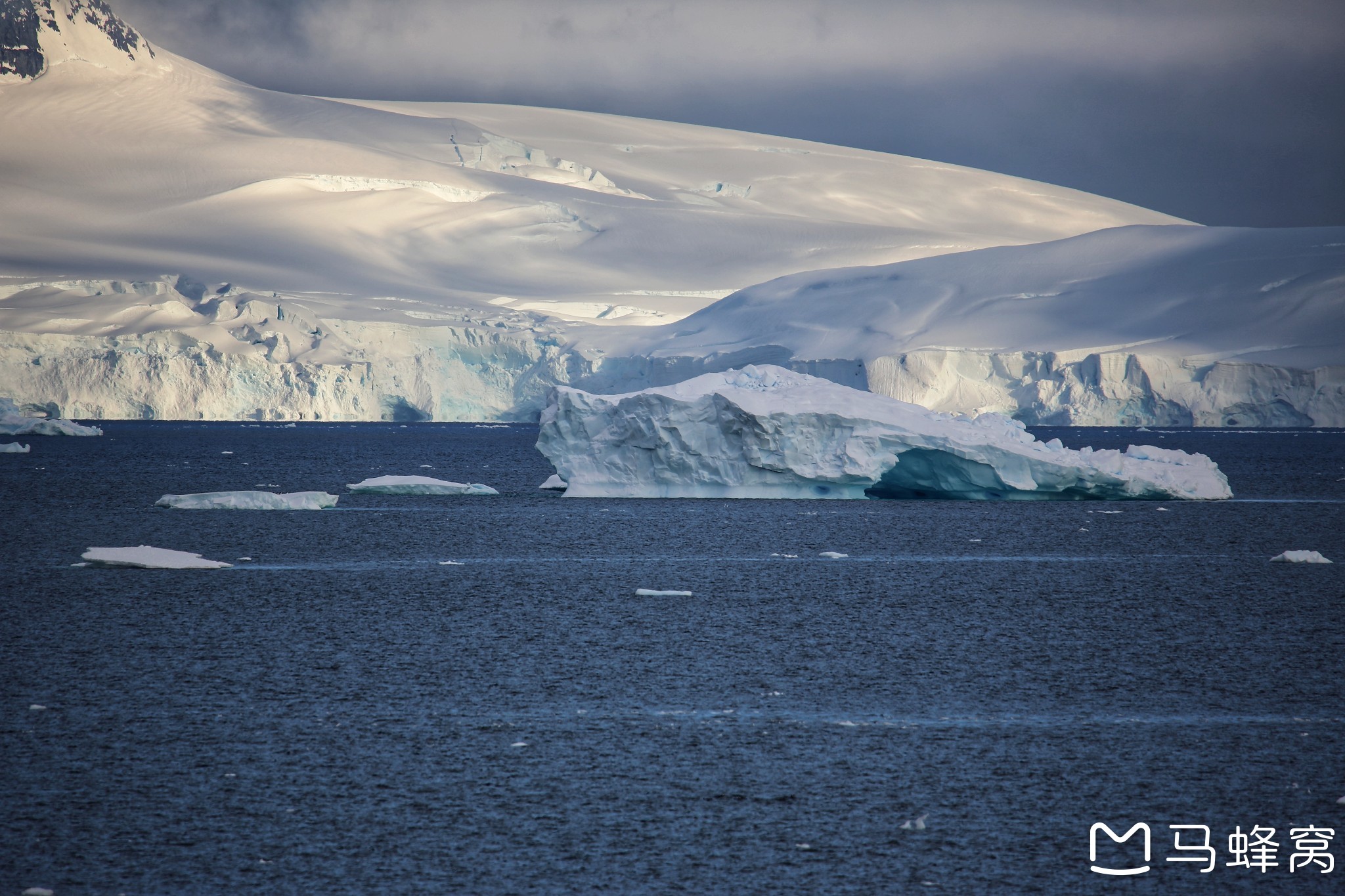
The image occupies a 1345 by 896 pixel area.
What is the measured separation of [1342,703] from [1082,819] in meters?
2.20

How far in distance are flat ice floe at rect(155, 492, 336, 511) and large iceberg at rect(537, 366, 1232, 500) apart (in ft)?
11.9

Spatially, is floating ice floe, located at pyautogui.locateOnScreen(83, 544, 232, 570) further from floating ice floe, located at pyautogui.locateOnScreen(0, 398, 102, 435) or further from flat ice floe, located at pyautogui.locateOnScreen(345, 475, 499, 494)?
floating ice floe, located at pyautogui.locateOnScreen(0, 398, 102, 435)

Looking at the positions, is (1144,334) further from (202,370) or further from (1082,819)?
(1082,819)

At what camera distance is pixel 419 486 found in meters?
19.8

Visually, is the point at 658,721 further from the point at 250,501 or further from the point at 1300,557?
the point at 250,501

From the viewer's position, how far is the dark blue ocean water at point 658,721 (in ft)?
11.1

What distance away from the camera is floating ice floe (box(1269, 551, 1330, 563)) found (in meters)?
10.7

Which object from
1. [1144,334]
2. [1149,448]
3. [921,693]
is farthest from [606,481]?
[1144,334]

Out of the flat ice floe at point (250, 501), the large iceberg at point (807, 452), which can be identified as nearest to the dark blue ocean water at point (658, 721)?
the flat ice floe at point (250, 501)

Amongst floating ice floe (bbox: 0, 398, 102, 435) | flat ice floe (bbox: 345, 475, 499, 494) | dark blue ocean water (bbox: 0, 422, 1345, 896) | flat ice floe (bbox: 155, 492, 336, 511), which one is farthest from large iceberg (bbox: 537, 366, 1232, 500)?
floating ice floe (bbox: 0, 398, 102, 435)

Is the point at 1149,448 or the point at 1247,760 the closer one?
the point at 1247,760

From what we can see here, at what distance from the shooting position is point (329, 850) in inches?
134

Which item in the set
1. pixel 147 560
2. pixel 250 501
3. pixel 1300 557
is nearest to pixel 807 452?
pixel 1300 557

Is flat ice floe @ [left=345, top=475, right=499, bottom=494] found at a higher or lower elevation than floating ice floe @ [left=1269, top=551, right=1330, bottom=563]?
lower
